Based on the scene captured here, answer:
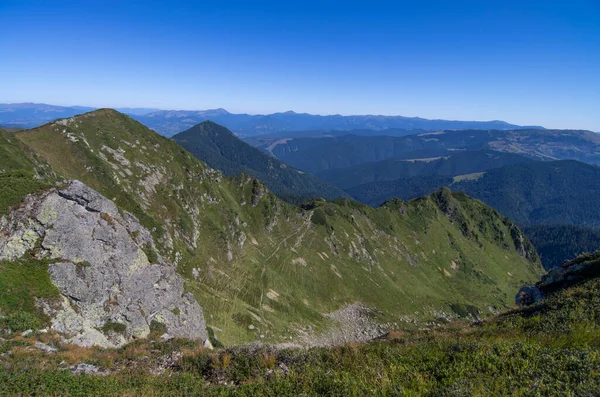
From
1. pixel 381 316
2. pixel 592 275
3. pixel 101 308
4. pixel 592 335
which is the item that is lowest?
pixel 381 316

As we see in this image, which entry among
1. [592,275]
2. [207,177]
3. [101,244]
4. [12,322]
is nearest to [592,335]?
[592,275]

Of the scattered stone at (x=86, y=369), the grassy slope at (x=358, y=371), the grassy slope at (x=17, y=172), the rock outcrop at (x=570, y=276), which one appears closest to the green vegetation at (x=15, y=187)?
the grassy slope at (x=17, y=172)

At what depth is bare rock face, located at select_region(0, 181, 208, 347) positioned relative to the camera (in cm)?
3755

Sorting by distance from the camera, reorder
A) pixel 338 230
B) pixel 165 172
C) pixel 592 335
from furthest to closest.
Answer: pixel 338 230 → pixel 165 172 → pixel 592 335

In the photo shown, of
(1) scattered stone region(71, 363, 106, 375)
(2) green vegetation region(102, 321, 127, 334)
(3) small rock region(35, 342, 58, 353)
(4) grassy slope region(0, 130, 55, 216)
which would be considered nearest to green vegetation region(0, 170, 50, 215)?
(4) grassy slope region(0, 130, 55, 216)

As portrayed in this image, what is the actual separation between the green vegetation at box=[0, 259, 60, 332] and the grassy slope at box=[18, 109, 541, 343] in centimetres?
5523

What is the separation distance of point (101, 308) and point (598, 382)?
51.5 m

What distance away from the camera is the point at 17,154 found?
260ft

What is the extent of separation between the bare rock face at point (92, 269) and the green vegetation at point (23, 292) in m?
1.21

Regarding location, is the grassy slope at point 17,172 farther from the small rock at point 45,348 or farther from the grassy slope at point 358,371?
the grassy slope at point 358,371

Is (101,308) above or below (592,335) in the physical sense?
below

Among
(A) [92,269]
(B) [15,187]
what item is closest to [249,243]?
(A) [92,269]

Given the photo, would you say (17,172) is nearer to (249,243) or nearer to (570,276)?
(570,276)

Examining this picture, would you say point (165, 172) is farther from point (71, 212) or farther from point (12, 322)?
point (12, 322)
